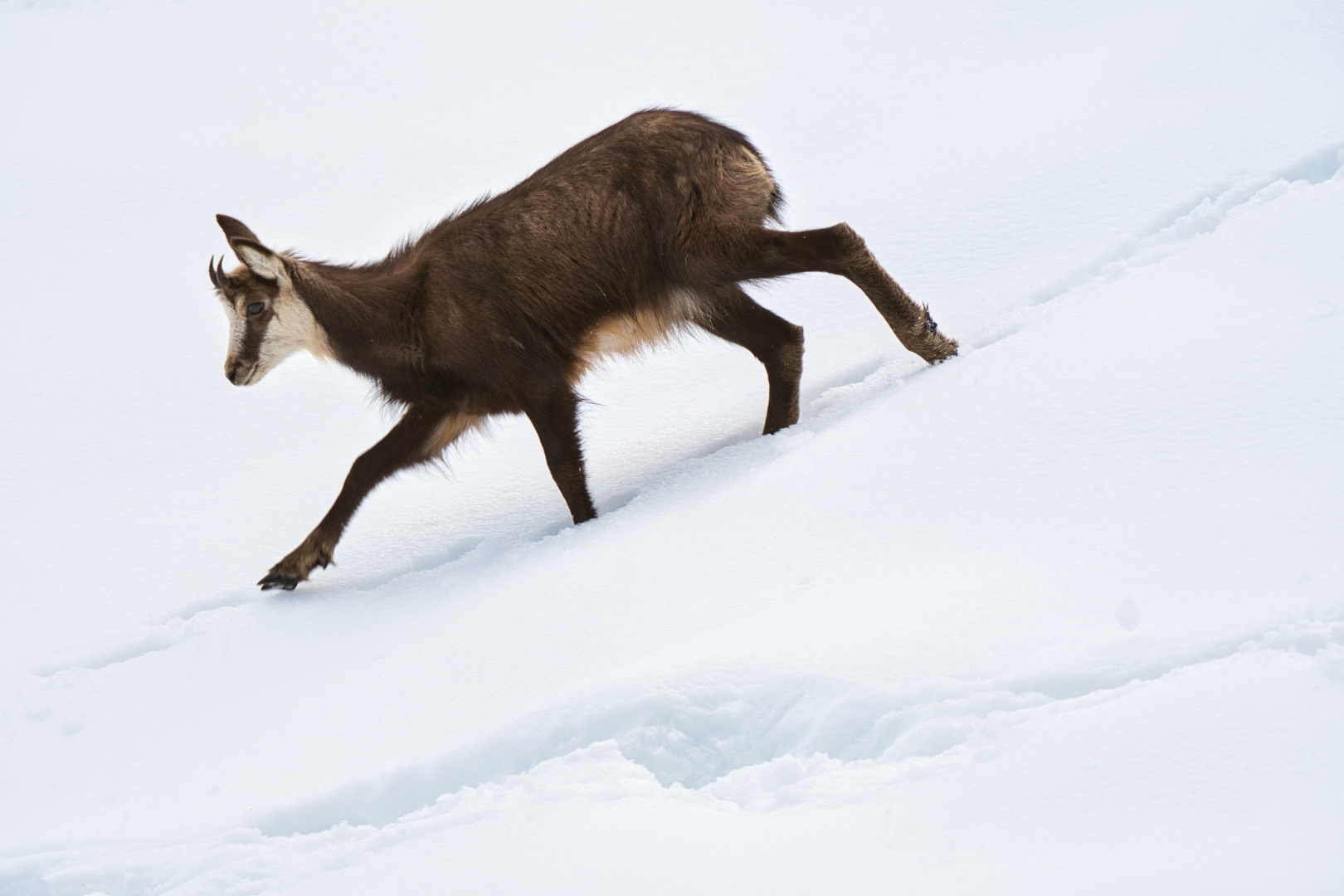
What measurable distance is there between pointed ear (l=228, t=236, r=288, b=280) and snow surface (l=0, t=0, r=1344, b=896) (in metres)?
1.20

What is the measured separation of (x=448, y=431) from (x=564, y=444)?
0.61 m

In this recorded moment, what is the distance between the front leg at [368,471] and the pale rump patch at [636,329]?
0.56 meters

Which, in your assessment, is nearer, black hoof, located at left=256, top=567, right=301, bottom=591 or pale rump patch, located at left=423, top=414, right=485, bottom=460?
black hoof, located at left=256, top=567, right=301, bottom=591

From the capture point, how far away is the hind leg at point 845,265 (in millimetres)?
4680

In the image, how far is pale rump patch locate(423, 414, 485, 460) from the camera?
510 centimetres

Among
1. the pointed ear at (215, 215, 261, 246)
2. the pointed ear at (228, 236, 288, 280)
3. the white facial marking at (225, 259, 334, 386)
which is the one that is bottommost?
the white facial marking at (225, 259, 334, 386)

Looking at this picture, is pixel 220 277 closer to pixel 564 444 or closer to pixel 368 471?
pixel 368 471

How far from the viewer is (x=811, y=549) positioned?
3732mm

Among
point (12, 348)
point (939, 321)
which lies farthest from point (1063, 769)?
point (12, 348)

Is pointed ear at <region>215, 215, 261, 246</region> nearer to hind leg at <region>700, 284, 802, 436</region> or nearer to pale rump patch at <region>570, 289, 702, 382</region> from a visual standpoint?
pale rump patch at <region>570, 289, 702, 382</region>

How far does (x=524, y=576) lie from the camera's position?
4.27 m

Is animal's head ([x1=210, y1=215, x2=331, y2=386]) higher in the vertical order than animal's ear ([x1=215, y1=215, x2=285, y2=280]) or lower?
lower

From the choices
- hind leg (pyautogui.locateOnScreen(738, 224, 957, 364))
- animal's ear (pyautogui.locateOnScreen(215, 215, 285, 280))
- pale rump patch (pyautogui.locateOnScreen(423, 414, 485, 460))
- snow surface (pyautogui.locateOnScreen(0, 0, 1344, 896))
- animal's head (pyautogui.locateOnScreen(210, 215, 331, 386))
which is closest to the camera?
snow surface (pyautogui.locateOnScreen(0, 0, 1344, 896))

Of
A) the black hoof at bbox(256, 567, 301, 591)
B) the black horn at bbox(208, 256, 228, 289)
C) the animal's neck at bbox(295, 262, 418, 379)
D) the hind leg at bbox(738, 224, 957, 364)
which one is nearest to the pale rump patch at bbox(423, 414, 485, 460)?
the animal's neck at bbox(295, 262, 418, 379)
